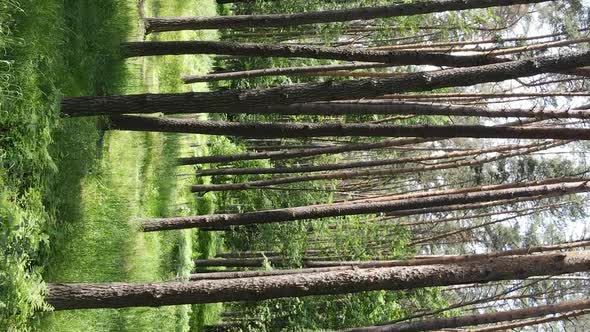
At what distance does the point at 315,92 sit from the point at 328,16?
2343 millimetres

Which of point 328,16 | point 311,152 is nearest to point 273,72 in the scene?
point 311,152

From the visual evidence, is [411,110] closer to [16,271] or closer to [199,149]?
[16,271]

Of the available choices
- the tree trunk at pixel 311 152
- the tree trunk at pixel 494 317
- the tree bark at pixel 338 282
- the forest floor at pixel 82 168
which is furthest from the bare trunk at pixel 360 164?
the tree bark at pixel 338 282

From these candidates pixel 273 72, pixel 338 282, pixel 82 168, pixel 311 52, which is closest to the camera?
pixel 338 282

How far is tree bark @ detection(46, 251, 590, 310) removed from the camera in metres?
5.09

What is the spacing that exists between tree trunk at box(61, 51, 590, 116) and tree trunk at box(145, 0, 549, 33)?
158cm

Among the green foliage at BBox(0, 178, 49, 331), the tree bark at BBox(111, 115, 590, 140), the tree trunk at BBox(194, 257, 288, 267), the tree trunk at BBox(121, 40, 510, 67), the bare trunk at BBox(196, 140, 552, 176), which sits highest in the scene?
the tree trunk at BBox(121, 40, 510, 67)

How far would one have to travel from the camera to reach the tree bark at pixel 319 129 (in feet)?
21.9

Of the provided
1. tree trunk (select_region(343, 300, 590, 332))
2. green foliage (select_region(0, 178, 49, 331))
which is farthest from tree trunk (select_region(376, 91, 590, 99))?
green foliage (select_region(0, 178, 49, 331))

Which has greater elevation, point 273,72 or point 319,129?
point 319,129

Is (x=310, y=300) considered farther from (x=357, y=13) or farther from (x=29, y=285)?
(x=29, y=285)

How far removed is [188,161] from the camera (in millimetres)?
12258

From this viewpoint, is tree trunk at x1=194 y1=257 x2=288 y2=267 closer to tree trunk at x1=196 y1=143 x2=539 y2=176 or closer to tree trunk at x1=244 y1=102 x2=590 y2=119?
tree trunk at x1=196 y1=143 x2=539 y2=176

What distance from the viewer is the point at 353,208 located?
880cm
